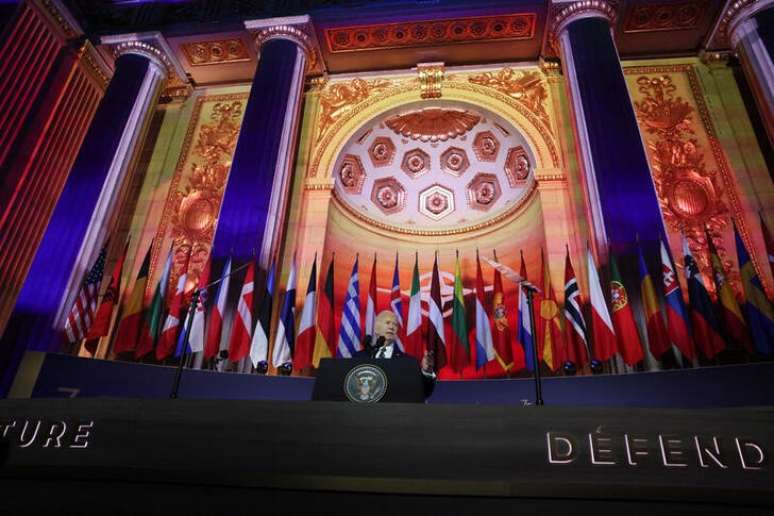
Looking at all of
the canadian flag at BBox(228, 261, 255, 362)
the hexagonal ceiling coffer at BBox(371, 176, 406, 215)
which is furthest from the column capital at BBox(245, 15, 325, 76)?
the canadian flag at BBox(228, 261, 255, 362)

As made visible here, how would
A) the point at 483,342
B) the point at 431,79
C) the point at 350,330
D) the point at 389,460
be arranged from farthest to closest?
the point at 431,79 < the point at 350,330 < the point at 483,342 < the point at 389,460

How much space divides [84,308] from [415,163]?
335 inches

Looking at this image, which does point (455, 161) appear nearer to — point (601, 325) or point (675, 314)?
point (601, 325)

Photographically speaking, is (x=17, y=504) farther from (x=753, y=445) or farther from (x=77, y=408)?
(x=753, y=445)

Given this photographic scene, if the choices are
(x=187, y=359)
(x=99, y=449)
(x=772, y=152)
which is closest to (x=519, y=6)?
(x=772, y=152)

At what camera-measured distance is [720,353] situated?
664cm

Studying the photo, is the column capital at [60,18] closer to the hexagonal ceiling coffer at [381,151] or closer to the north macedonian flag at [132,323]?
the north macedonian flag at [132,323]

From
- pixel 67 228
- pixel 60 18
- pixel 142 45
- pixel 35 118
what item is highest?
pixel 60 18

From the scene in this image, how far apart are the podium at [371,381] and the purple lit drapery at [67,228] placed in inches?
238

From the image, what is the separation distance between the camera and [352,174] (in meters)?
12.7

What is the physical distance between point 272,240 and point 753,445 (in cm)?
734

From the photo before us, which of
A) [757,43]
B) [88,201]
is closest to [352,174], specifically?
[88,201]

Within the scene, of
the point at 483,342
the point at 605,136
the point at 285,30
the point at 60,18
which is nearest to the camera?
the point at 483,342

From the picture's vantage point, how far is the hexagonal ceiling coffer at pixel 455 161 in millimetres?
13336
